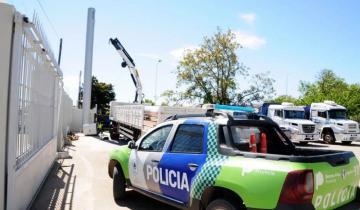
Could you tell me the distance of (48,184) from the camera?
9328 mm

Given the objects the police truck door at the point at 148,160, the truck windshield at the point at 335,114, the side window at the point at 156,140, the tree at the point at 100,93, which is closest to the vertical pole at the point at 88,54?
the truck windshield at the point at 335,114

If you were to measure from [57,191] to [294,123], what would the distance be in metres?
18.5

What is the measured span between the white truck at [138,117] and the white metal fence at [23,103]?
20.5 ft

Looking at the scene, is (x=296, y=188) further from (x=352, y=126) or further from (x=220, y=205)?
(x=352, y=126)

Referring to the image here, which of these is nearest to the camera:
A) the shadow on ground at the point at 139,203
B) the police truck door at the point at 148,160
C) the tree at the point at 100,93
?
the police truck door at the point at 148,160

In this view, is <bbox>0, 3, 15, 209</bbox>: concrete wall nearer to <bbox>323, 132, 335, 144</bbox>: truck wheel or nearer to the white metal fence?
the white metal fence

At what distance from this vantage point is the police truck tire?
178 inches

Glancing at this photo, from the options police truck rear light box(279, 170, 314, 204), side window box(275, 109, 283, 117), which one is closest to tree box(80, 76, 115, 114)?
side window box(275, 109, 283, 117)

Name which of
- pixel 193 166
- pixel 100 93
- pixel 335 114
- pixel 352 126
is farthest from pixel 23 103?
pixel 100 93

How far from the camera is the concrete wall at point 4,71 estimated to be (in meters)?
5.20

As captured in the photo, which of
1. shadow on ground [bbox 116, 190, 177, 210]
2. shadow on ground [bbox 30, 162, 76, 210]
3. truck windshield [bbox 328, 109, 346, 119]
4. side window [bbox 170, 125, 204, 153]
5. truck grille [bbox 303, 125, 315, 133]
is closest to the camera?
side window [bbox 170, 125, 204, 153]

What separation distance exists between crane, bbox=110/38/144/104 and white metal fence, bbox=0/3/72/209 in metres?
18.9

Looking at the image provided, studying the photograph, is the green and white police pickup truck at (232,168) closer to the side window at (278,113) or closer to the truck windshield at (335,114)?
the side window at (278,113)

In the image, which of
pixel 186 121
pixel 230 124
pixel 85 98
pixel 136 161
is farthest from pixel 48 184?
pixel 85 98
